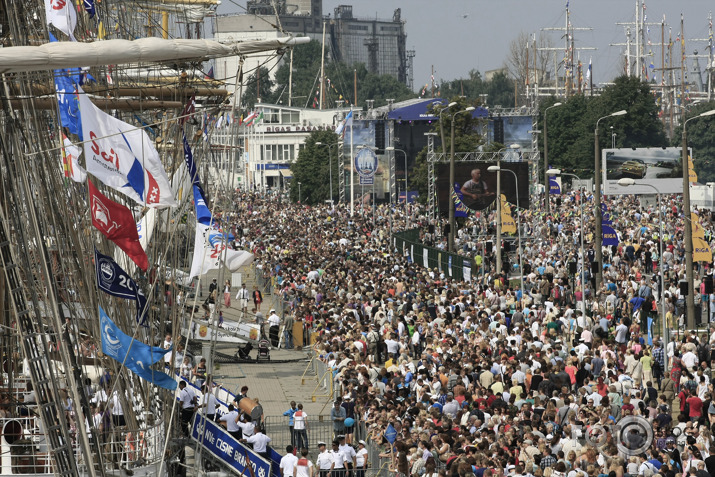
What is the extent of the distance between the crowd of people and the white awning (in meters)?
6.51

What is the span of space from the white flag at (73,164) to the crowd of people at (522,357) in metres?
6.08

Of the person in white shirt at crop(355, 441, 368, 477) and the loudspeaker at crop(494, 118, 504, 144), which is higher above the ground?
the loudspeaker at crop(494, 118, 504, 144)

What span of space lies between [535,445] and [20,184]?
8331 mm

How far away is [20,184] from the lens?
1895 cm

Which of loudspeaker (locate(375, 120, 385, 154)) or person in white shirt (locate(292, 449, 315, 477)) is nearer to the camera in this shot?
person in white shirt (locate(292, 449, 315, 477))

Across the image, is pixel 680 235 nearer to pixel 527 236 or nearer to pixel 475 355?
pixel 527 236

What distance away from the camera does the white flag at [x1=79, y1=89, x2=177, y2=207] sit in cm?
1750

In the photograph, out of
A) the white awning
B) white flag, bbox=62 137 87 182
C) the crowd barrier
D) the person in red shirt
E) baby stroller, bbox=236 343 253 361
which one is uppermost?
the white awning

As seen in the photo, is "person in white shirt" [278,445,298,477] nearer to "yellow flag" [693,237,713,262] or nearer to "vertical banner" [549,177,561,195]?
"yellow flag" [693,237,713,262]

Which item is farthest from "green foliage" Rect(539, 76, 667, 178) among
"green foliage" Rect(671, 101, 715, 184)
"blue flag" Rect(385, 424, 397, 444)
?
"blue flag" Rect(385, 424, 397, 444)

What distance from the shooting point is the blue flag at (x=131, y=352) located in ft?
56.0

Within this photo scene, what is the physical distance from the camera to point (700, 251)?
1400 inches

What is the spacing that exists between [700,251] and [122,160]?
21.9 meters

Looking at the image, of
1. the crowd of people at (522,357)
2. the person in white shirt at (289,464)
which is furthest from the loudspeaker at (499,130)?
the person in white shirt at (289,464)
